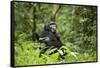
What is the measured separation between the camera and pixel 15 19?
2.31m

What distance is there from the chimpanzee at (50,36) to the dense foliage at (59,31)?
39mm

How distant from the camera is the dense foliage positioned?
91.7 inches

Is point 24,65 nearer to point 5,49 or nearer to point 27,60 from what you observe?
point 27,60

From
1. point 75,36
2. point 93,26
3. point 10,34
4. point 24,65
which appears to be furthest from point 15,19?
point 93,26

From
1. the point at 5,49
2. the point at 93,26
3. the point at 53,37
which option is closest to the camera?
the point at 5,49

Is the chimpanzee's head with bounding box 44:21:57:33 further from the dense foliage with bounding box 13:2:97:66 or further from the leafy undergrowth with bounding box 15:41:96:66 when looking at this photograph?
the leafy undergrowth with bounding box 15:41:96:66

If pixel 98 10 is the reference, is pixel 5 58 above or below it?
below

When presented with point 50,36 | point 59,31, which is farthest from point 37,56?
point 59,31

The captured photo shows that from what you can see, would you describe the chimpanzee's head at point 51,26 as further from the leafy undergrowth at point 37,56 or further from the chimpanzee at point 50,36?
the leafy undergrowth at point 37,56

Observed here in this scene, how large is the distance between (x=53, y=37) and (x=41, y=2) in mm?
388

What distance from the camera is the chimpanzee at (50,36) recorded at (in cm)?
242

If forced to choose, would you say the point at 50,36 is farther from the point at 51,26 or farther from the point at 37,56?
the point at 37,56

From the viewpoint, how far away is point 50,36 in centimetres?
244

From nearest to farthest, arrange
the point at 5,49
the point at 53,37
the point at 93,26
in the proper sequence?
the point at 5,49, the point at 53,37, the point at 93,26
